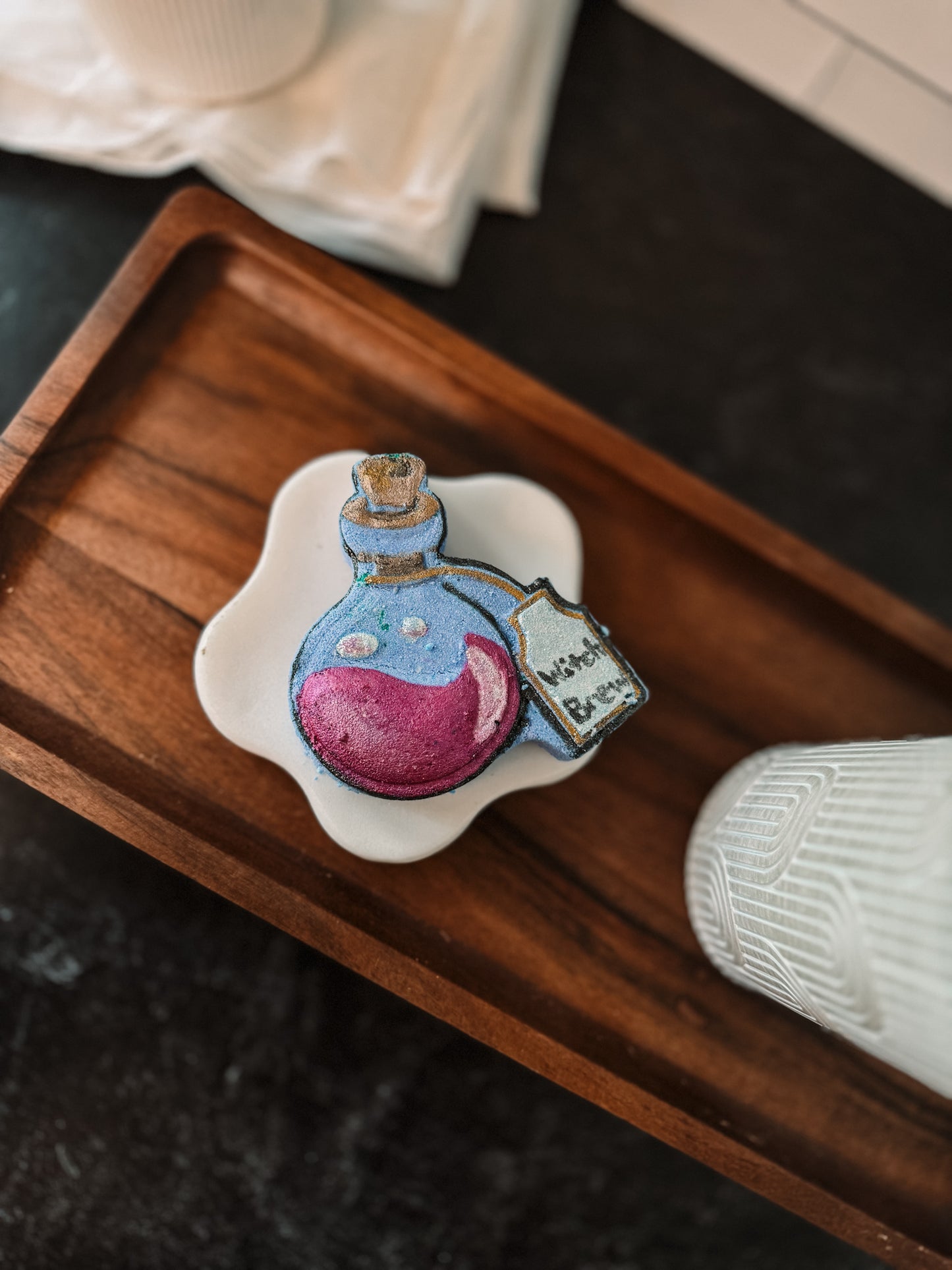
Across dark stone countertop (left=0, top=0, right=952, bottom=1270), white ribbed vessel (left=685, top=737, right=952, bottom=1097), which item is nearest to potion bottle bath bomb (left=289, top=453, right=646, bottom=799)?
white ribbed vessel (left=685, top=737, right=952, bottom=1097)

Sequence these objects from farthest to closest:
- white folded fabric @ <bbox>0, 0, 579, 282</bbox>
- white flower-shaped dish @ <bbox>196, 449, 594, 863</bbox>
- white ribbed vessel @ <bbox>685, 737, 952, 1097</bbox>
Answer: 1. white folded fabric @ <bbox>0, 0, 579, 282</bbox>
2. white flower-shaped dish @ <bbox>196, 449, 594, 863</bbox>
3. white ribbed vessel @ <bbox>685, 737, 952, 1097</bbox>

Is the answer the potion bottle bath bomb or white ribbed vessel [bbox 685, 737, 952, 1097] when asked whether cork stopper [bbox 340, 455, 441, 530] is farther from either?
white ribbed vessel [bbox 685, 737, 952, 1097]

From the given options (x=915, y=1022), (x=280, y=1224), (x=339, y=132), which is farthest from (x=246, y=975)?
(x=339, y=132)

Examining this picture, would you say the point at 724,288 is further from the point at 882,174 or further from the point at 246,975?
the point at 246,975

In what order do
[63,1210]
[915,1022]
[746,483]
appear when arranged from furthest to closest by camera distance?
[746,483] → [63,1210] → [915,1022]

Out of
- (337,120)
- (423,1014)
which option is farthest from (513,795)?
(337,120)

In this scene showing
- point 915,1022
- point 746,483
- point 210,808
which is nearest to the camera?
point 915,1022
